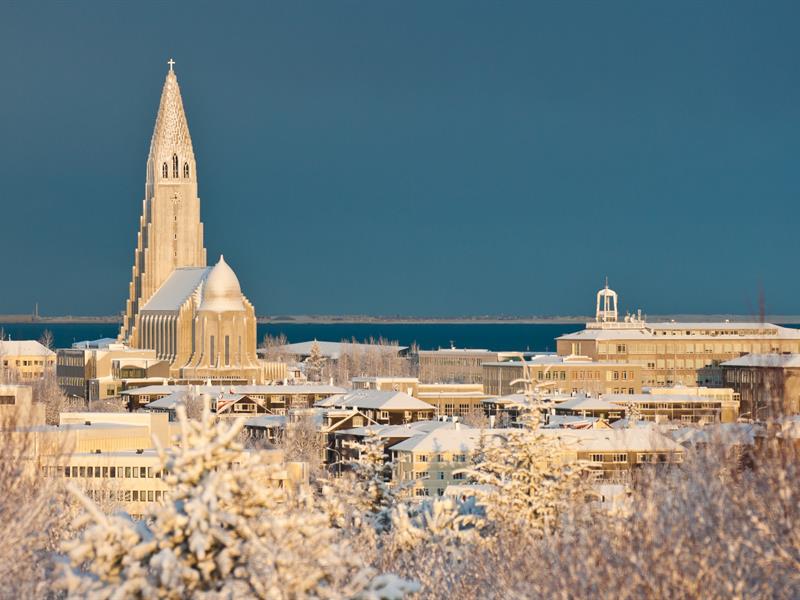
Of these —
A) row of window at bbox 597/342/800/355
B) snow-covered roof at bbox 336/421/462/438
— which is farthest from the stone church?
snow-covered roof at bbox 336/421/462/438

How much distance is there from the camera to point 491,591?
3300cm

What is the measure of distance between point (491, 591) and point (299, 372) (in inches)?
5991

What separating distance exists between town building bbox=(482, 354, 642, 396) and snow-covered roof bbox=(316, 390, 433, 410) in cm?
3415

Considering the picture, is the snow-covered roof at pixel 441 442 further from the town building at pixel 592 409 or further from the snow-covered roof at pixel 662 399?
the snow-covered roof at pixel 662 399

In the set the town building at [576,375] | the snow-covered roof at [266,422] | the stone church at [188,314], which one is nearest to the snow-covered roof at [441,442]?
the snow-covered roof at [266,422]

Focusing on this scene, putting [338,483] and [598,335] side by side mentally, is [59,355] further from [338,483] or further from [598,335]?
[338,483]

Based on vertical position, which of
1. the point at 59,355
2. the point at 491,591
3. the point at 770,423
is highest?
the point at 59,355

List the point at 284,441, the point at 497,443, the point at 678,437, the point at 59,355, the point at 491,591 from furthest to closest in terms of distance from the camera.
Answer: the point at 59,355 → the point at 284,441 → the point at 678,437 → the point at 497,443 → the point at 491,591

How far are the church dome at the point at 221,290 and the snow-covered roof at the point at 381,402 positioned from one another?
5192 centimetres

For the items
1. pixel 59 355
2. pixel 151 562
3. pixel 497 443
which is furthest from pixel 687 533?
pixel 59 355

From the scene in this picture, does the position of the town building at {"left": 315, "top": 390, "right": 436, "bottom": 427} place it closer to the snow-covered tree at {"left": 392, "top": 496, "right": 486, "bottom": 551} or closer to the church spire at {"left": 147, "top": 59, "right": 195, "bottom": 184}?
the snow-covered tree at {"left": 392, "top": 496, "right": 486, "bottom": 551}

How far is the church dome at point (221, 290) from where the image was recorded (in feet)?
586

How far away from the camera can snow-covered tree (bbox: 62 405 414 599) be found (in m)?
22.5

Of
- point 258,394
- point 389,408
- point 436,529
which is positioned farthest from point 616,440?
point 258,394
